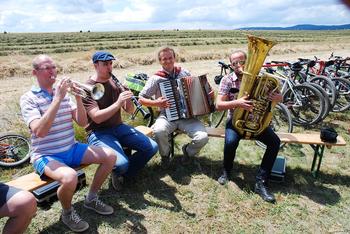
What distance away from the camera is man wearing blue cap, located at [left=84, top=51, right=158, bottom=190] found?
3.86 meters

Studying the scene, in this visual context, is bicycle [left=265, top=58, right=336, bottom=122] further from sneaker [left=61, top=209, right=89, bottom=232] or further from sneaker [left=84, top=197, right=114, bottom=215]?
sneaker [left=61, top=209, right=89, bottom=232]

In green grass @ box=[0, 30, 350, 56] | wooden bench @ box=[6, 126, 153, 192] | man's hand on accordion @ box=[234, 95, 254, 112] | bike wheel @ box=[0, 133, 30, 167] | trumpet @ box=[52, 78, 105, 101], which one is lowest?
green grass @ box=[0, 30, 350, 56]

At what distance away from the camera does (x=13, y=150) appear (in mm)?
4957

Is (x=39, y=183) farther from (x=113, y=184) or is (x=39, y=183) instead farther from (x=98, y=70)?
(x=98, y=70)

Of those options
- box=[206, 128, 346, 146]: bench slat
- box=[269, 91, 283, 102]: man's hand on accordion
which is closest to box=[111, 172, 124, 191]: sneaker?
box=[206, 128, 346, 146]: bench slat

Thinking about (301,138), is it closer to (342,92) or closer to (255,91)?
(255,91)

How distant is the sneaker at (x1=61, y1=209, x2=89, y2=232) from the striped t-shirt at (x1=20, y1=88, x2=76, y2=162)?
0.65 metres

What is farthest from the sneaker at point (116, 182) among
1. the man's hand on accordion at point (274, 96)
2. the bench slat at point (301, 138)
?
the man's hand on accordion at point (274, 96)

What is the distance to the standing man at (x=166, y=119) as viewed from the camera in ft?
15.2

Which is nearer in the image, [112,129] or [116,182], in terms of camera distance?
[116,182]

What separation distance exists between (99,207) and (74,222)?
0.35 m

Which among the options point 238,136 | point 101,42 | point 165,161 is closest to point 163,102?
point 165,161

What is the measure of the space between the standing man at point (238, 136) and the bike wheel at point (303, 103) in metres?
2.43

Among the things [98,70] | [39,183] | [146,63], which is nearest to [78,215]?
[39,183]
